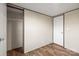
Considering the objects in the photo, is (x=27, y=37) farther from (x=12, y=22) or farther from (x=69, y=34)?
(x=69, y=34)

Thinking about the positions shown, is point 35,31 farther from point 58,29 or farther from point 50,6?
point 58,29

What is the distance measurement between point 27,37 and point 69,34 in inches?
56.4

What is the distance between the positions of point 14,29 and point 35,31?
2.51ft

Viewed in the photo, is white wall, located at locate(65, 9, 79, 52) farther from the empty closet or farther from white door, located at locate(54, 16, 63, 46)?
the empty closet

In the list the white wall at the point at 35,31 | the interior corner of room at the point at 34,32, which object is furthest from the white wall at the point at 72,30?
the white wall at the point at 35,31

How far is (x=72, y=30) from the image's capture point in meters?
2.50

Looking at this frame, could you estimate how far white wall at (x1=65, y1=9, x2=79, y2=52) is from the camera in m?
2.36

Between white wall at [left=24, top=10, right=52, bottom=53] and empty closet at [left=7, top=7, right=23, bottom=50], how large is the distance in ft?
1.34

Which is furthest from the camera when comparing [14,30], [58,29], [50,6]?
[58,29]

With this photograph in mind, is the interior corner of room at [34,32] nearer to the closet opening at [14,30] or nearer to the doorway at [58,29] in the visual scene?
the closet opening at [14,30]

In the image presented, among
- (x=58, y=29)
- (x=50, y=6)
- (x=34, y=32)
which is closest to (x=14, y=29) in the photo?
(x=34, y=32)

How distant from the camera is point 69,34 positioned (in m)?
2.60

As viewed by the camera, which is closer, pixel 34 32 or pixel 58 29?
pixel 34 32

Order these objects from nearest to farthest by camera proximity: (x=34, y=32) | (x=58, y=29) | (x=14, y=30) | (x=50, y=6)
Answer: (x=50, y=6), (x=34, y=32), (x=14, y=30), (x=58, y=29)
